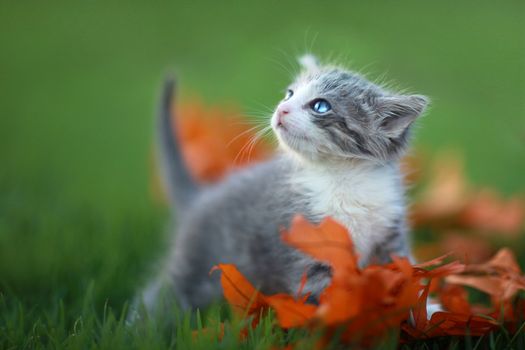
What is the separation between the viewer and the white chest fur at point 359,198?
1451mm

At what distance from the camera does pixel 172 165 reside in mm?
2182

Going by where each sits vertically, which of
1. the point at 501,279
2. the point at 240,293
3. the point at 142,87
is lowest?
the point at 501,279

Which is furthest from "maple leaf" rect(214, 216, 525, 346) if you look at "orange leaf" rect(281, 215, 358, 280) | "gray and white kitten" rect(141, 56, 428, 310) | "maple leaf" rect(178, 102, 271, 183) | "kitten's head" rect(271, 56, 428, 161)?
"maple leaf" rect(178, 102, 271, 183)

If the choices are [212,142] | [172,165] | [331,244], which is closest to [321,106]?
[331,244]

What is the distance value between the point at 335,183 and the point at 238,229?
381 mm

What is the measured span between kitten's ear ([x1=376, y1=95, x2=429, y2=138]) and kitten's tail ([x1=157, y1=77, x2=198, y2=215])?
0.89 meters

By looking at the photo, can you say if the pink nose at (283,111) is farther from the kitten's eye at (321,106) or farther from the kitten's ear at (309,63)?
the kitten's ear at (309,63)

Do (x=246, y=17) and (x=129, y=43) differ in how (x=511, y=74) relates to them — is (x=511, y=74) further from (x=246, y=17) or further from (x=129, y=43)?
(x=129, y=43)

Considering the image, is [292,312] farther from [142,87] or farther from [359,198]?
[142,87]

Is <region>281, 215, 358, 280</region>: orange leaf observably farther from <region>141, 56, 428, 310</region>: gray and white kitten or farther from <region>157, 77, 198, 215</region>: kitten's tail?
<region>157, 77, 198, 215</region>: kitten's tail

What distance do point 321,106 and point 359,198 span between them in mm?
254

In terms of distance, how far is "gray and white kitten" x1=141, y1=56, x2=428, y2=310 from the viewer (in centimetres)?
145

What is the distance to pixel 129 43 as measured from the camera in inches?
198

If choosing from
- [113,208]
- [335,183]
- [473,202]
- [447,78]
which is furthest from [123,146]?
[335,183]
